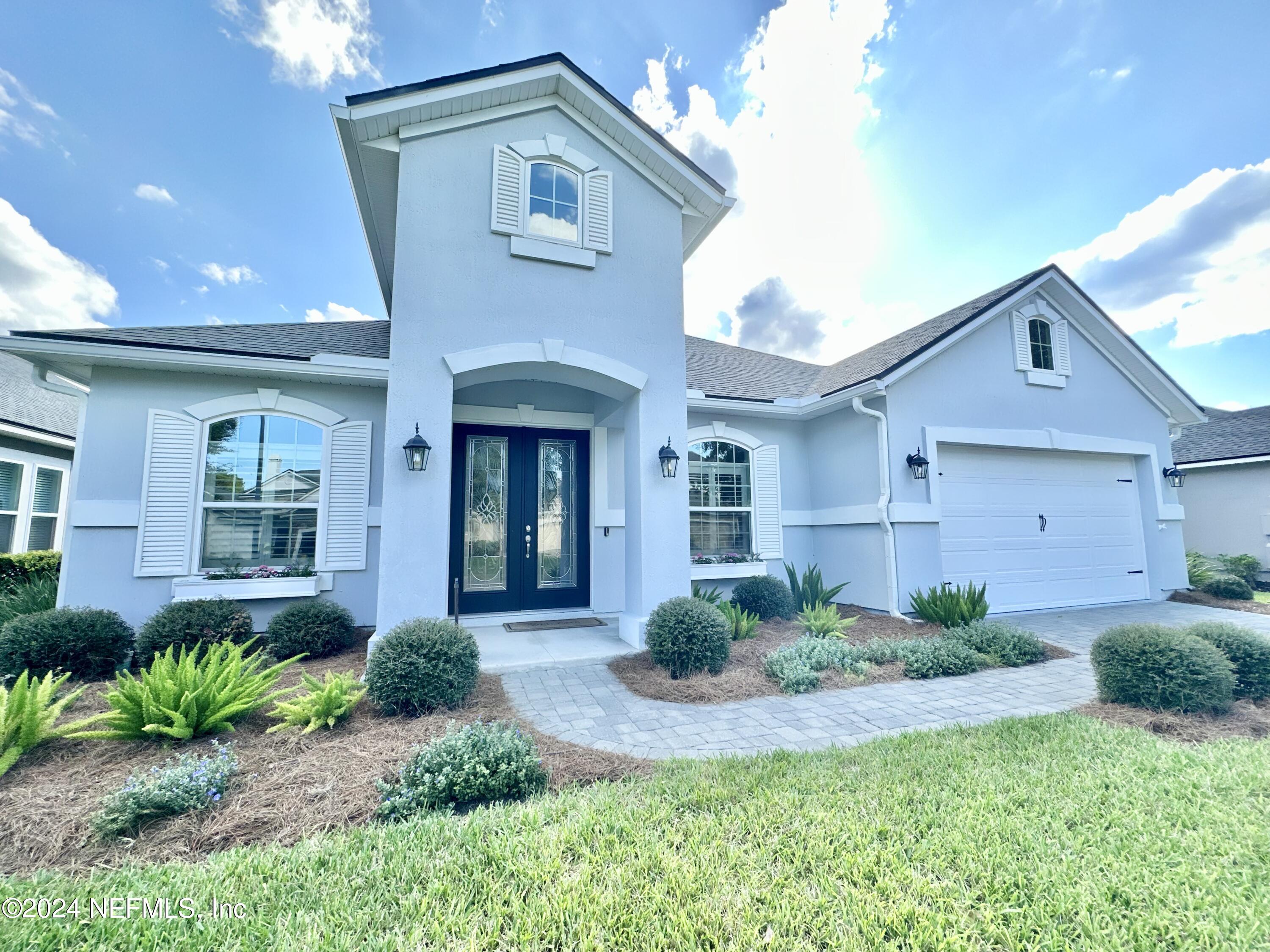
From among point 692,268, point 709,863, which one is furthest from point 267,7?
point 709,863

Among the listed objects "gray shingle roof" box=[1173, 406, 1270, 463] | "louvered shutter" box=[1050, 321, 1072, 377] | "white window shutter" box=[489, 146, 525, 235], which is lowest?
"gray shingle roof" box=[1173, 406, 1270, 463]

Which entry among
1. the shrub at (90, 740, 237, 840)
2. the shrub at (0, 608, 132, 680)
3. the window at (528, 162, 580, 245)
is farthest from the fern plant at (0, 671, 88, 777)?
the window at (528, 162, 580, 245)

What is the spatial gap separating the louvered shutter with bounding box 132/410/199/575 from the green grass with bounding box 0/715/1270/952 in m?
5.07

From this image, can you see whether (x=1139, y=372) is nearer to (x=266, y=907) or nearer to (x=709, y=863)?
(x=709, y=863)

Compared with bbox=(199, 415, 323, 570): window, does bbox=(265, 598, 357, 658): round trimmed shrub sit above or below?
below

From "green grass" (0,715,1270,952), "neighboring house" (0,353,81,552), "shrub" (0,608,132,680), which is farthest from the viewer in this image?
"neighboring house" (0,353,81,552)

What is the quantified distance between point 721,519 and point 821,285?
32.2ft

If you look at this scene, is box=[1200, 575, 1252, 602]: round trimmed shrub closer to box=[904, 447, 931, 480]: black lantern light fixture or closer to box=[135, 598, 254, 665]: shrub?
box=[904, 447, 931, 480]: black lantern light fixture

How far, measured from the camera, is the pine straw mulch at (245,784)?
2.37m

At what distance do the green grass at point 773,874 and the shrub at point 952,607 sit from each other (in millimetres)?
3853

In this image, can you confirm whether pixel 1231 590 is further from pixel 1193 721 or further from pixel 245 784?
pixel 245 784

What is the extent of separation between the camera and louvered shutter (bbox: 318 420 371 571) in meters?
6.66

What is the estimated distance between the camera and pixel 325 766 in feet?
10.1

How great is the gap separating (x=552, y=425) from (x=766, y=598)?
13.5 feet
